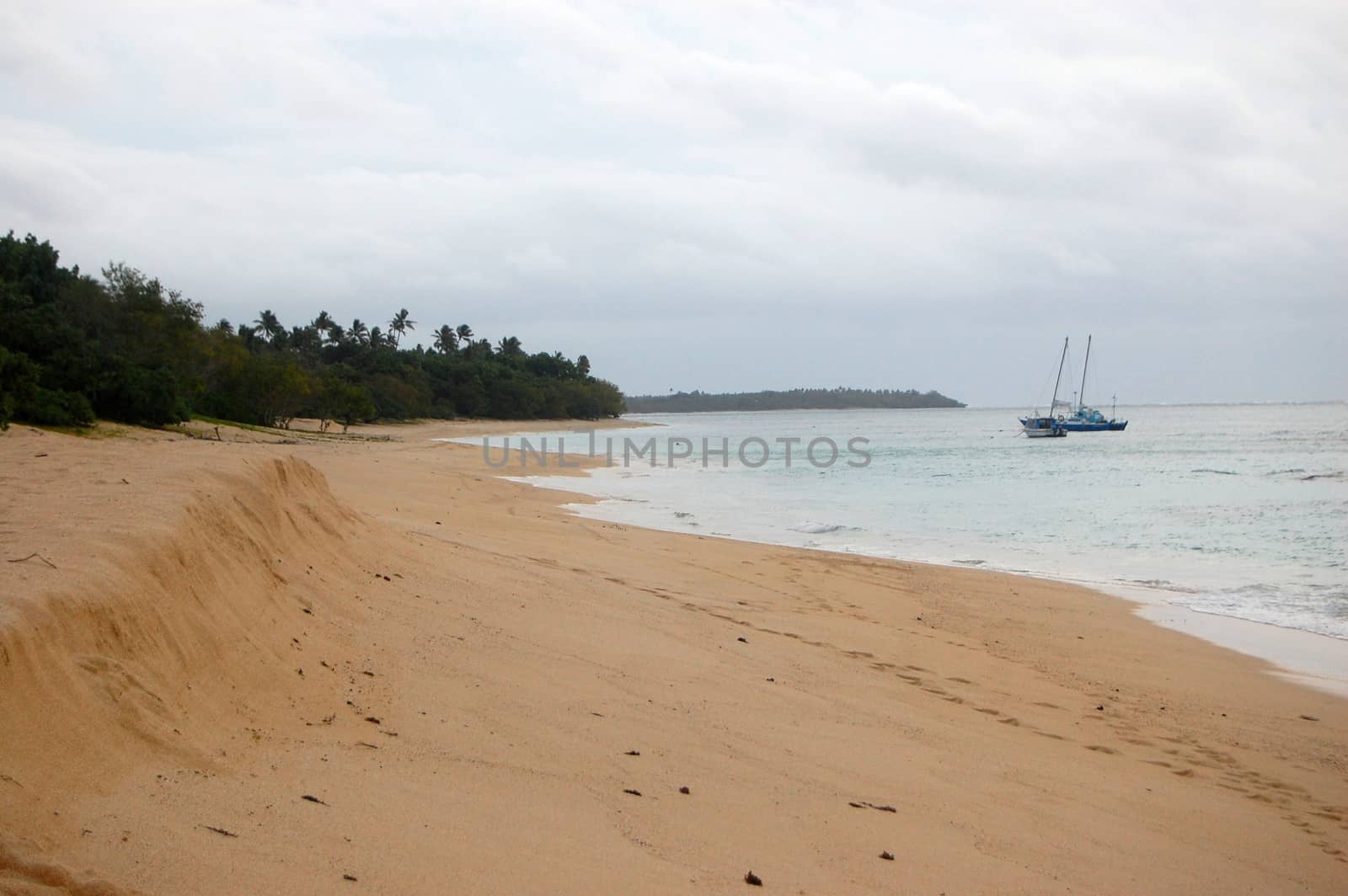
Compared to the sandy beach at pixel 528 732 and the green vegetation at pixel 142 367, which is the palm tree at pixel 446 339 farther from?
the sandy beach at pixel 528 732

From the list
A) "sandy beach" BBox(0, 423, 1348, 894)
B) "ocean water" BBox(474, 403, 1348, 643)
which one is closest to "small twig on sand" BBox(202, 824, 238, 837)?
"sandy beach" BBox(0, 423, 1348, 894)

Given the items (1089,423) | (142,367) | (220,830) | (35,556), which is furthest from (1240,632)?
(1089,423)

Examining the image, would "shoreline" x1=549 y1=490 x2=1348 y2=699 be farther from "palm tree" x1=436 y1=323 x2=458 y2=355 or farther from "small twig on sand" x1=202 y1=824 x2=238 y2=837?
"palm tree" x1=436 y1=323 x2=458 y2=355

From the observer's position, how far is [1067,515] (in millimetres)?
21516

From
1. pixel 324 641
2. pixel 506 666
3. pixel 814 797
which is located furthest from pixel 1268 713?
pixel 324 641

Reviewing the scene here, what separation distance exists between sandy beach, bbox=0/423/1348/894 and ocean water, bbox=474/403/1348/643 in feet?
16.0

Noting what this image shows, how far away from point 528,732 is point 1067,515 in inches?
767

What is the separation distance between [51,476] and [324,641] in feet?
9.05

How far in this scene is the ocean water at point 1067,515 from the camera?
13156mm

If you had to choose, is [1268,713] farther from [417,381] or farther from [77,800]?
[417,381]

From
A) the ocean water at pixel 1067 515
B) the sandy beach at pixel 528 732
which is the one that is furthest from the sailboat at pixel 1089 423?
the sandy beach at pixel 528 732

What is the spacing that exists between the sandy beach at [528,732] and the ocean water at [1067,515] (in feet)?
16.0

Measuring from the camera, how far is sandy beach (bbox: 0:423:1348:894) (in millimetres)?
3082

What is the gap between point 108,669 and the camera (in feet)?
11.4
